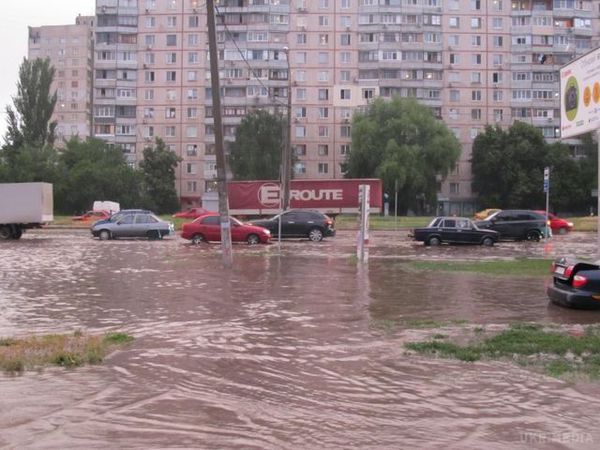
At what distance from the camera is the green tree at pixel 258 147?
80812mm

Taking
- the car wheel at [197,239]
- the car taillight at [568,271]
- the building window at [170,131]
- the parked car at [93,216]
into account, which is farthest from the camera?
the building window at [170,131]

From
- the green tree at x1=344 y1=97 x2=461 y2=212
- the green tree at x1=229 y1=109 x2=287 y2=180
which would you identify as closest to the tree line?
the green tree at x1=229 y1=109 x2=287 y2=180

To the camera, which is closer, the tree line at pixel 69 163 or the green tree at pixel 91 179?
the tree line at pixel 69 163

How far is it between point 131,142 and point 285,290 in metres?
80.6

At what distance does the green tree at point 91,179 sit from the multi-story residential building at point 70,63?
132 ft

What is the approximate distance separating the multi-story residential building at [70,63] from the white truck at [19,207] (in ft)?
282

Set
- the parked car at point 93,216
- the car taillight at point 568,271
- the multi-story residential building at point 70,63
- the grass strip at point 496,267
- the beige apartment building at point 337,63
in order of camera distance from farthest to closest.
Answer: the multi-story residential building at point 70,63
the beige apartment building at point 337,63
the parked car at point 93,216
the grass strip at point 496,267
the car taillight at point 568,271

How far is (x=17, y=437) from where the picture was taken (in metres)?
5.04

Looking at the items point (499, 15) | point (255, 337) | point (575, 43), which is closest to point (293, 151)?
point (499, 15)

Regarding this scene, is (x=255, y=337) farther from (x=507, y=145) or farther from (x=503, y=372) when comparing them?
(x=507, y=145)

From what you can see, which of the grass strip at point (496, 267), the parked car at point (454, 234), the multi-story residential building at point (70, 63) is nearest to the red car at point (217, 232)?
the parked car at point (454, 234)

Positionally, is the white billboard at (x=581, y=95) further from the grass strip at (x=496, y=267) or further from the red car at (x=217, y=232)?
the red car at (x=217, y=232)

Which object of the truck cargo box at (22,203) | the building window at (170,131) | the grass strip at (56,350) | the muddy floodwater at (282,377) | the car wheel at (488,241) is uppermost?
the building window at (170,131)

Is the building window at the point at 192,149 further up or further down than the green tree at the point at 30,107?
further down
